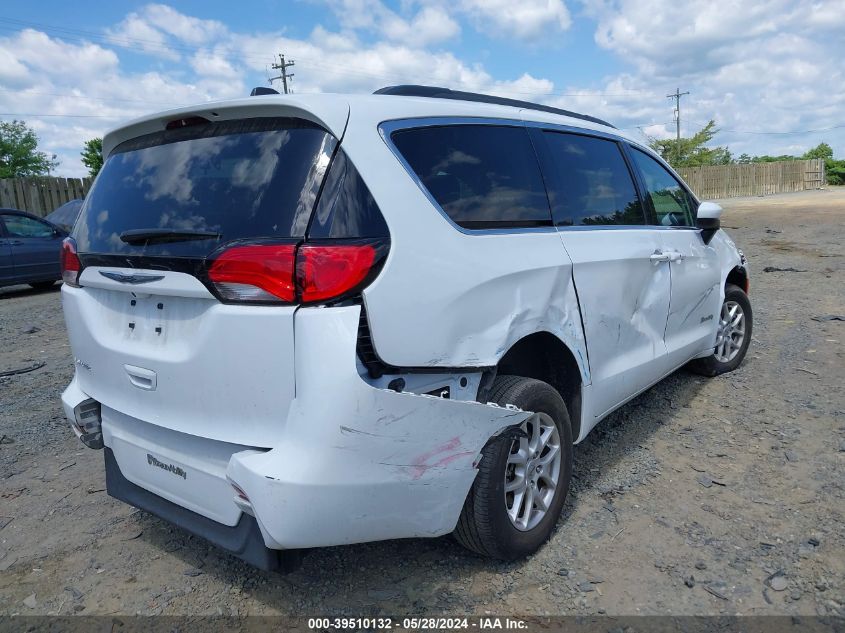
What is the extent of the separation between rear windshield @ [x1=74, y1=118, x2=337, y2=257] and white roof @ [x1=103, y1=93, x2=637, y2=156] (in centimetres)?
4

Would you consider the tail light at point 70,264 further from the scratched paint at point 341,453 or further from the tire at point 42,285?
the tire at point 42,285

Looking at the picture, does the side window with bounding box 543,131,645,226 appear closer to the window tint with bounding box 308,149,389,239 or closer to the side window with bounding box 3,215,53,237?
the window tint with bounding box 308,149,389,239

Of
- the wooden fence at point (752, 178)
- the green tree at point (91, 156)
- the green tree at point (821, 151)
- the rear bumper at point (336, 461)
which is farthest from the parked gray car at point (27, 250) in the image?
the green tree at point (821, 151)

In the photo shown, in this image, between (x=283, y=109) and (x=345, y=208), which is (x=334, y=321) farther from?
(x=283, y=109)

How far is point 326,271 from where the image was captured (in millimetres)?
2031

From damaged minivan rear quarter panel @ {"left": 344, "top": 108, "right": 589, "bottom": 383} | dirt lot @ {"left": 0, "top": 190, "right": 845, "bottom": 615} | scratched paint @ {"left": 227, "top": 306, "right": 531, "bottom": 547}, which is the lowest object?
dirt lot @ {"left": 0, "top": 190, "right": 845, "bottom": 615}

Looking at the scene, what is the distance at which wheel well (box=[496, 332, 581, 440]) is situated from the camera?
2.80m

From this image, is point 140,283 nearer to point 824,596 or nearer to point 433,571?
point 433,571

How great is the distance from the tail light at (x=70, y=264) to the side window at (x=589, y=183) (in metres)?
2.13

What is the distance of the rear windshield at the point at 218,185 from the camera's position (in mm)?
2121

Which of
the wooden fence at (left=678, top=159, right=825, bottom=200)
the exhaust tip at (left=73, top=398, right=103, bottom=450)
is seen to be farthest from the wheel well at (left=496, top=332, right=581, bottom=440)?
the wooden fence at (left=678, top=159, right=825, bottom=200)

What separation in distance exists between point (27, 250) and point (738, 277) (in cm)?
1146

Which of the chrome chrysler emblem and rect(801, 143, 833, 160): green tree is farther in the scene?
rect(801, 143, 833, 160): green tree

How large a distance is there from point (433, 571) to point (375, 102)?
6.22 ft
